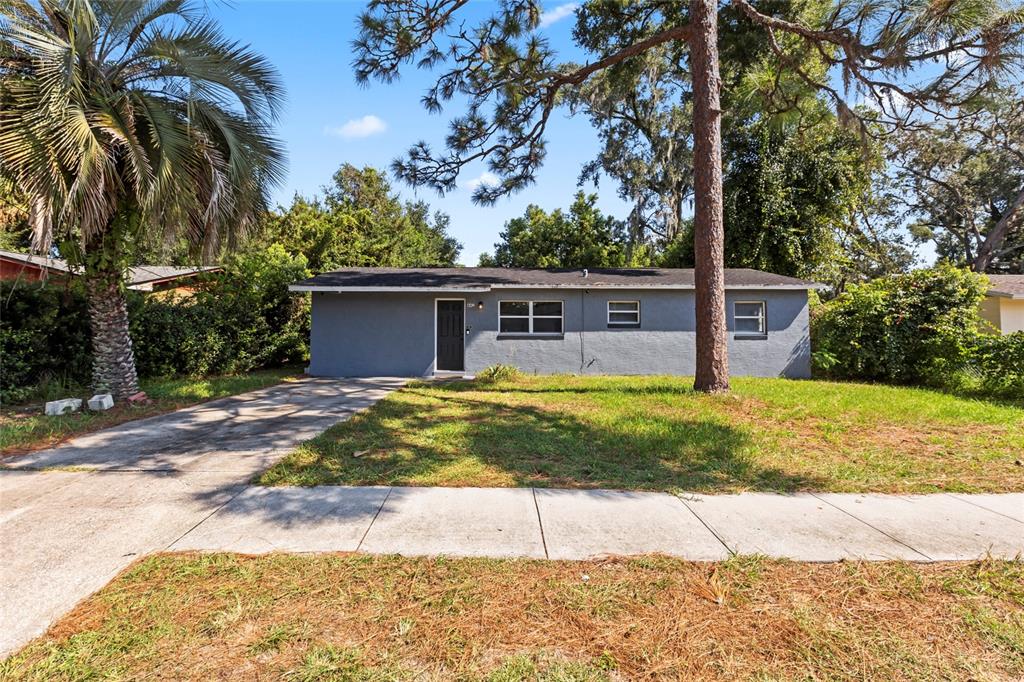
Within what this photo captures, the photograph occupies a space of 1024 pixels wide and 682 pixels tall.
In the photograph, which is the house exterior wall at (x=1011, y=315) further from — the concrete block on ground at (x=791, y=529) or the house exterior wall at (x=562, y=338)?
the concrete block on ground at (x=791, y=529)

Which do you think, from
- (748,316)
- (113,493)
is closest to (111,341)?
(113,493)

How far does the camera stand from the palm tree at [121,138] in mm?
5742

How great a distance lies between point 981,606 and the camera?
94.0 inches

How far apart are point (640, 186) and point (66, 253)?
23.9 m

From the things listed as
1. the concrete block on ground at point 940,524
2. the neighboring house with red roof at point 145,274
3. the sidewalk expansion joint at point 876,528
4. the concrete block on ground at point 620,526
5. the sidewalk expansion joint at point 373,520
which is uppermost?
the neighboring house with red roof at point 145,274

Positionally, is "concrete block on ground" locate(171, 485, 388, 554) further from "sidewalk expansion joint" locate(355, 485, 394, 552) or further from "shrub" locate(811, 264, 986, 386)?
"shrub" locate(811, 264, 986, 386)

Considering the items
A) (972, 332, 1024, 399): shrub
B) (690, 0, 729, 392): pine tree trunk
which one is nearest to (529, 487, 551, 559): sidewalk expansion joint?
(690, 0, 729, 392): pine tree trunk

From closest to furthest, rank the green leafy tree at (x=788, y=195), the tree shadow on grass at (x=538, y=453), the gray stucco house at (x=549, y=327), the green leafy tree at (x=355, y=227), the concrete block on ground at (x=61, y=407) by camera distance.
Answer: the tree shadow on grass at (x=538, y=453), the concrete block on ground at (x=61, y=407), the gray stucco house at (x=549, y=327), the green leafy tree at (x=788, y=195), the green leafy tree at (x=355, y=227)

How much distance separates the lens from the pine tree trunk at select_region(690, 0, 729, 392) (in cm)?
841

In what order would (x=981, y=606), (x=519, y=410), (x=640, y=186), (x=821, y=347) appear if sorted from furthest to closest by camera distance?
(x=640, y=186), (x=821, y=347), (x=519, y=410), (x=981, y=606)

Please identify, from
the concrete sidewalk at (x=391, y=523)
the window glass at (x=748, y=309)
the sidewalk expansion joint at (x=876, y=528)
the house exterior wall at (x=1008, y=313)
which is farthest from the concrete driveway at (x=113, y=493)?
the house exterior wall at (x=1008, y=313)

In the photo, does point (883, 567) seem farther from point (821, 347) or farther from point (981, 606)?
point (821, 347)

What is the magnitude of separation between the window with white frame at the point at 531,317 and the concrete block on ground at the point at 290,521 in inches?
349

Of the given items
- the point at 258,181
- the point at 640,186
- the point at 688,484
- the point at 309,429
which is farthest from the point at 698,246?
the point at 640,186
